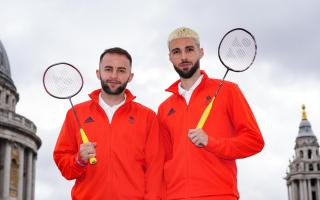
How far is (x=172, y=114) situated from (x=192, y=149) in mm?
661

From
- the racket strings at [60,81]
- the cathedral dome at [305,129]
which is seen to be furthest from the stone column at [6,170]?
the cathedral dome at [305,129]

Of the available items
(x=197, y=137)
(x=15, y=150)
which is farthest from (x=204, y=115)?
(x=15, y=150)

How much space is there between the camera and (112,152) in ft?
30.4

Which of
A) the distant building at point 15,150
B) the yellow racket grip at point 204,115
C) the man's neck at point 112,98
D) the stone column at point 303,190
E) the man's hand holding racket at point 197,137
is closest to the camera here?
the man's hand holding racket at point 197,137

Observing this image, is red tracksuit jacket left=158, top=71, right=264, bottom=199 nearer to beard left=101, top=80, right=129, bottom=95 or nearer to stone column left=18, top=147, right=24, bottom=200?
beard left=101, top=80, right=129, bottom=95

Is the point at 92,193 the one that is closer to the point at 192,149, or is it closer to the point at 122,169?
the point at 122,169

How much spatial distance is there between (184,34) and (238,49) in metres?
0.82

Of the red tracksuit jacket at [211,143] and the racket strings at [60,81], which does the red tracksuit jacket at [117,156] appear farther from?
the racket strings at [60,81]

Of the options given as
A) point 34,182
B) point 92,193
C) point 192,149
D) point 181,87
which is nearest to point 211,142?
point 192,149

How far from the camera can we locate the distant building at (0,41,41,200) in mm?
62641

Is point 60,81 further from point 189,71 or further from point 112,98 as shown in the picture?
point 189,71

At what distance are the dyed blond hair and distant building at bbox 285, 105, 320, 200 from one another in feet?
372

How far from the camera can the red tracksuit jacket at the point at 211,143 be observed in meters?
8.86

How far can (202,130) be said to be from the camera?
852cm
